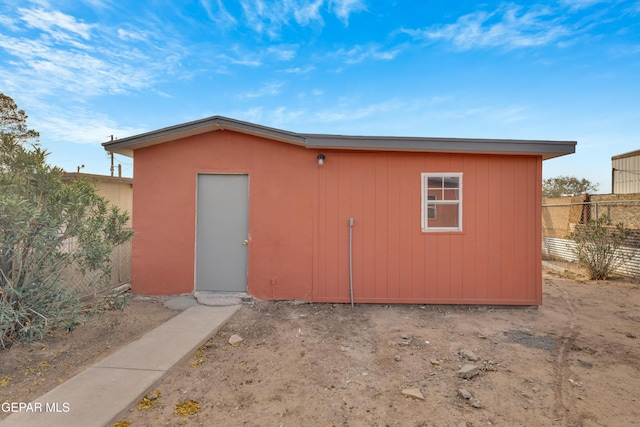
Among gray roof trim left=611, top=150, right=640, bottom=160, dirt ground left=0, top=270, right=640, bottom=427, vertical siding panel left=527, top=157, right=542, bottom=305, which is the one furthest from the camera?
gray roof trim left=611, top=150, right=640, bottom=160

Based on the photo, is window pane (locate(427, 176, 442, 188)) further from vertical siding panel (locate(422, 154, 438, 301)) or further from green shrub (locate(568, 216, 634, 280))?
green shrub (locate(568, 216, 634, 280))

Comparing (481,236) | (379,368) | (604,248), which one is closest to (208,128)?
(379,368)

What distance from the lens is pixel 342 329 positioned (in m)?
4.05

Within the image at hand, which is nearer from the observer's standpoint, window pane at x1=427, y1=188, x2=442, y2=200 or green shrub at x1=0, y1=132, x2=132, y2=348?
green shrub at x1=0, y1=132, x2=132, y2=348

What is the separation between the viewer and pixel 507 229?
5.01 meters

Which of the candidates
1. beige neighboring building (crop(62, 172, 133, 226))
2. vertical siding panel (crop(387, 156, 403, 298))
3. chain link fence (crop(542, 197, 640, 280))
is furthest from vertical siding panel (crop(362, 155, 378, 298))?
chain link fence (crop(542, 197, 640, 280))

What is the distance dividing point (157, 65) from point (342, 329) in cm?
857

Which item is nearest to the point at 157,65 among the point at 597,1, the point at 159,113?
the point at 159,113

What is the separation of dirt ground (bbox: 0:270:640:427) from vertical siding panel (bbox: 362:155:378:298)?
1.42ft

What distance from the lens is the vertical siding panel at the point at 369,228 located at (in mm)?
5031

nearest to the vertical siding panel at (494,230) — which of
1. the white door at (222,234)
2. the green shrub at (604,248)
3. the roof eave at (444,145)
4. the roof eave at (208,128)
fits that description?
the roof eave at (444,145)

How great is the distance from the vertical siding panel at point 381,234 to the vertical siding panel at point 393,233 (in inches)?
2.0

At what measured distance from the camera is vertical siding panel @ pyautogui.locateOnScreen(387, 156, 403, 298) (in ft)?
16.5

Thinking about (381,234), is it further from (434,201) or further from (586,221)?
(586,221)
